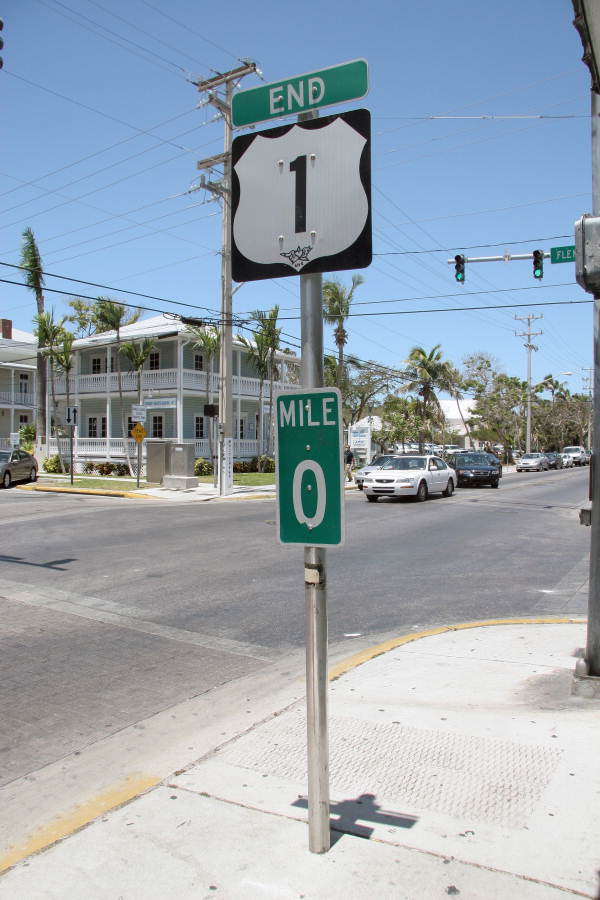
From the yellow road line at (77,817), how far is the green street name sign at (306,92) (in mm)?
3301

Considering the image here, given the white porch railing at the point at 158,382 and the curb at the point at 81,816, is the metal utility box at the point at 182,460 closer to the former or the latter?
the white porch railing at the point at 158,382

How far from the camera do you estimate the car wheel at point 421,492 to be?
72.3 ft

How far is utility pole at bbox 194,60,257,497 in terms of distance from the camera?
23.2 meters

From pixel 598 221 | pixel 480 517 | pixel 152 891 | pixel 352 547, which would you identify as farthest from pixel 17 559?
pixel 480 517

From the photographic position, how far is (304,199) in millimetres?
2996

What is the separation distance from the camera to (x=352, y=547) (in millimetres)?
12375

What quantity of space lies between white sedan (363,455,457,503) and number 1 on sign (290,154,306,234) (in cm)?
1891

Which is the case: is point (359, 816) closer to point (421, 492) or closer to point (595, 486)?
point (595, 486)

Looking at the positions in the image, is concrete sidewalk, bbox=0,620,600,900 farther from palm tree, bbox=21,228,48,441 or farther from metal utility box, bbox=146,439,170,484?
palm tree, bbox=21,228,48,441

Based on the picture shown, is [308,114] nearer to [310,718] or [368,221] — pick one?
[368,221]

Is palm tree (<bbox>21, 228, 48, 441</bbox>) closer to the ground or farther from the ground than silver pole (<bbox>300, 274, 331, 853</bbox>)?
farther from the ground

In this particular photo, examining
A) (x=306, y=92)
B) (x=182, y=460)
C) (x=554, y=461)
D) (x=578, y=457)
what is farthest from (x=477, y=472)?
(x=578, y=457)

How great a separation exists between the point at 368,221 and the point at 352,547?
9855mm

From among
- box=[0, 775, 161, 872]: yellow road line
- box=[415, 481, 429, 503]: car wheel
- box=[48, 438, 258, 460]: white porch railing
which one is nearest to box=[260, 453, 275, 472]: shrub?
box=[48, 438, 258, 460]: white porch railing
